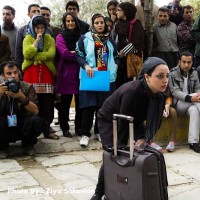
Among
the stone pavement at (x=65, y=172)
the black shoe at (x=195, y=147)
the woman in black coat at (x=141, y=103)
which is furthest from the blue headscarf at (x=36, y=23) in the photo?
the black shoe at (x=195, y=147)

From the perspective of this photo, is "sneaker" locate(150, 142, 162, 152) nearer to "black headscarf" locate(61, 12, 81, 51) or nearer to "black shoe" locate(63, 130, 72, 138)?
"black shoe" locate(63, 130, 72, 138)

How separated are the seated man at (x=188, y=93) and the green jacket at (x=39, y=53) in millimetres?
1784

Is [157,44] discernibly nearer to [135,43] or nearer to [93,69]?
[135,43]

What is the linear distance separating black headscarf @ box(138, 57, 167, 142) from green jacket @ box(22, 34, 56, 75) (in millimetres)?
2228

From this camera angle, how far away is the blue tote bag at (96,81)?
16.7 ft

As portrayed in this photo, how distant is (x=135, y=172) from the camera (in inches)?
112

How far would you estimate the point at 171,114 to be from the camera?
5.51 meters

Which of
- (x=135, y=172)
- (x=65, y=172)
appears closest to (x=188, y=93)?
(x=65, y=172)

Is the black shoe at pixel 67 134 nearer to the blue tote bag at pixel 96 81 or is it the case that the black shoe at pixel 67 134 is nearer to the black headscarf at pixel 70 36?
the blue tote bag at pixel 96 81

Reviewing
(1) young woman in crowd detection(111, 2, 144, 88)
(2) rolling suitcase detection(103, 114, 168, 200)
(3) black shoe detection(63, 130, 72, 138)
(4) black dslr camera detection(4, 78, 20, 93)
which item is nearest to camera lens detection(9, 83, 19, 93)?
(4) black dslr camera detection(4, 78, 20, 93)

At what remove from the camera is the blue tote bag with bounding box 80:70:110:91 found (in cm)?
510

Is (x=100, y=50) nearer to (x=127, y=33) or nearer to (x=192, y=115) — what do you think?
(x=127, y=33)

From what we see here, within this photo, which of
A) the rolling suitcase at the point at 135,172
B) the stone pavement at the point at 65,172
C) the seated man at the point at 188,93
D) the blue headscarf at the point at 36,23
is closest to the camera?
the rolling suitcase at the point at 135,172

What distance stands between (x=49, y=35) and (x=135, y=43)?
4.10 feet
